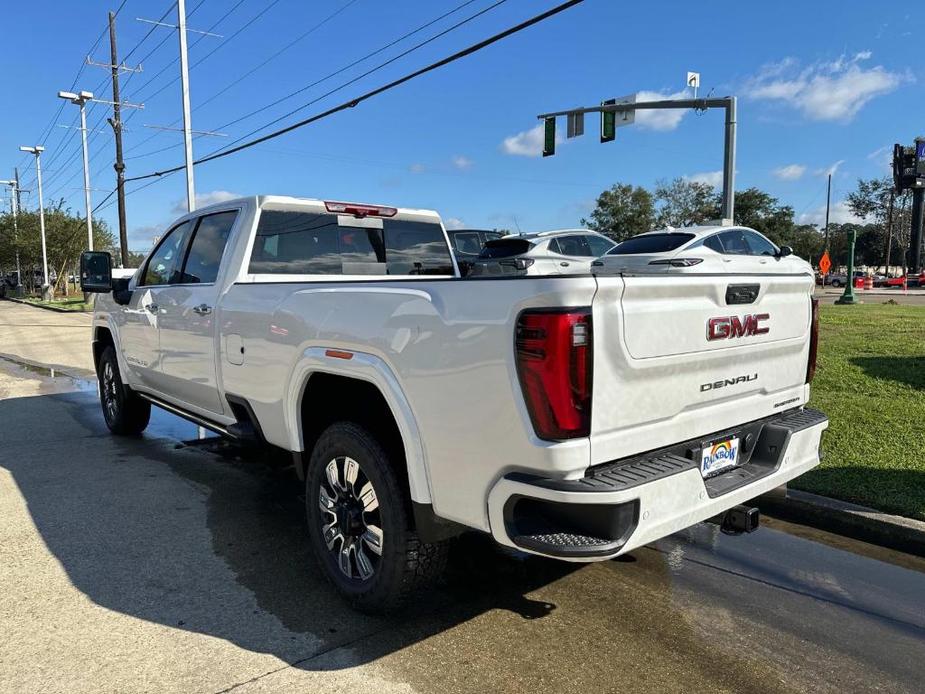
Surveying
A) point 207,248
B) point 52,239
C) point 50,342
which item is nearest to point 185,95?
point 50,342

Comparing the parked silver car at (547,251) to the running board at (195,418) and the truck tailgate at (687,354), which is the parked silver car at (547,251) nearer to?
the running board at (195,418)

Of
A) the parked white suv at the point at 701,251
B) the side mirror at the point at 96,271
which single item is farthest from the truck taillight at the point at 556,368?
the parked white suv at the point at 701,251

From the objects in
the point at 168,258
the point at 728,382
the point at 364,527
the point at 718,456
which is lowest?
the point at 364,527

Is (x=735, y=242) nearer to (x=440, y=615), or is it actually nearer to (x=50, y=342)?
(x=440, y=615)

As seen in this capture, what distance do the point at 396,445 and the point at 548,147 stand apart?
18881 millimetres

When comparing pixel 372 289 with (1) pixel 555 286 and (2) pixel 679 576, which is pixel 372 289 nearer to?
(1) pixel 555 286

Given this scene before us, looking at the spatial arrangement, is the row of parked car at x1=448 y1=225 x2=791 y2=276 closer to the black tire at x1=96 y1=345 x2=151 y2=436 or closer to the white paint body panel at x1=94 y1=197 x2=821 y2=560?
the black tire at x1=96 y1=345 x2=151 y2=436

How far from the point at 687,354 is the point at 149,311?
14.3 ft

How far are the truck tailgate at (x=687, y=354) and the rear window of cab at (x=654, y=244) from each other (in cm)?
967

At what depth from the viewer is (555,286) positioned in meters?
2.34

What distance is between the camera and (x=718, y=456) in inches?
120

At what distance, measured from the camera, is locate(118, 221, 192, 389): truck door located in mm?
5367

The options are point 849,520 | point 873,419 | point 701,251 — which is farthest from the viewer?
point 701,251

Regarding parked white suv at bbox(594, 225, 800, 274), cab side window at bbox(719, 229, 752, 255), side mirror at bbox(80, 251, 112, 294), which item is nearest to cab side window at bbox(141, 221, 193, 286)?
side mirror at bbox(80, 251, 112, 294)
